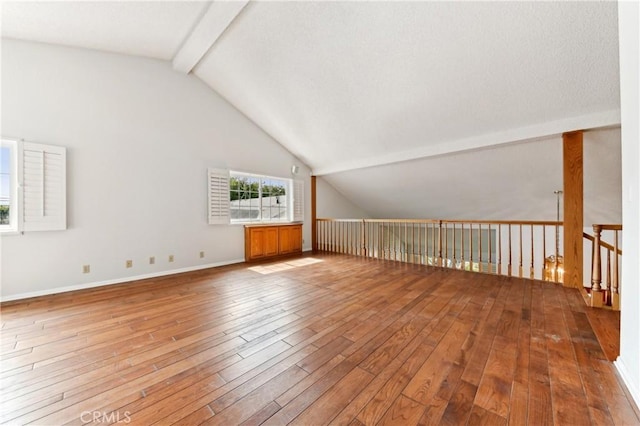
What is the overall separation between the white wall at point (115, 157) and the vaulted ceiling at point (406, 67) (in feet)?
1.10

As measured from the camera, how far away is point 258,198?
5.61 meters

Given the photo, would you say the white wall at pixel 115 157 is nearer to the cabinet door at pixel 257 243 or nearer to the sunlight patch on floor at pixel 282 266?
the cabinet door at pixel 257 243

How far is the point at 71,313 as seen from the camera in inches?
101

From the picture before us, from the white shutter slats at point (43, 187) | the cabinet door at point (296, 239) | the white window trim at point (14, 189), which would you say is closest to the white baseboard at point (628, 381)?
the cabinet door at point (296, 239)

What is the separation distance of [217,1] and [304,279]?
380cm

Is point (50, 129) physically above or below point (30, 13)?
below

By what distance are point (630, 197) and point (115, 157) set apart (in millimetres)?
5495

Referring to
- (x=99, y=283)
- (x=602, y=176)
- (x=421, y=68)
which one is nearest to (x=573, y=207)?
(x=602, y=176)

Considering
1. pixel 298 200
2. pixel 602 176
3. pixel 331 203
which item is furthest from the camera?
pixel 331 203

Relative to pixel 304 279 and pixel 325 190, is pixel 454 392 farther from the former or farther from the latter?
pixel 325 190

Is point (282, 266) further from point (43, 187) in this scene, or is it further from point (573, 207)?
point (573, 207)

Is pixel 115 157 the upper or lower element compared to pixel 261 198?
upper

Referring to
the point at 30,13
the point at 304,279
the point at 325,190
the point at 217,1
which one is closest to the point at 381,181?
the point at 325,190

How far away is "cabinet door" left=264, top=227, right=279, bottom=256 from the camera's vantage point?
213 inches
